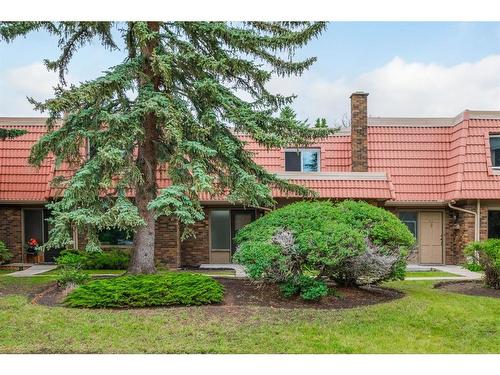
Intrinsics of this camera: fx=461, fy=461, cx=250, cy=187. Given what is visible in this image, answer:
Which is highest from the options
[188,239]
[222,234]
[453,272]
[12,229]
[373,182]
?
[373,182]

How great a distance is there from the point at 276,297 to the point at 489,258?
208 inches

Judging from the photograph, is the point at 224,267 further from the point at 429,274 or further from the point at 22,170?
the point at 22,170

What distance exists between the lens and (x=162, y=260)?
50.0 ft

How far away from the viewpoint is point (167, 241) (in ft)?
50.2

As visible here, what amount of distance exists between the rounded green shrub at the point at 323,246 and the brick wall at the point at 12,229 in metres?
10.5

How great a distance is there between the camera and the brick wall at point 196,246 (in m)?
16.2

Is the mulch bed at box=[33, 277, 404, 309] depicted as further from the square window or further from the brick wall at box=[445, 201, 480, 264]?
the square window

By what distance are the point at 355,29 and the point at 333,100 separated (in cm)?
1062

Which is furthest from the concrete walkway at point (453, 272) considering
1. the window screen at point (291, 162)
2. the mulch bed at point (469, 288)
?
the window screen at point (291, 162)

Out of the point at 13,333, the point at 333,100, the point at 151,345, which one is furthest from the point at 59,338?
the point at 333,100

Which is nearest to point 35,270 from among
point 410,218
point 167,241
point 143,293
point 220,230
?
point 167,241

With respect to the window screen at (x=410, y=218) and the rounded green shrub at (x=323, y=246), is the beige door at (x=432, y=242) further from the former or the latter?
the rounded green shrub at (x=323, y=246)

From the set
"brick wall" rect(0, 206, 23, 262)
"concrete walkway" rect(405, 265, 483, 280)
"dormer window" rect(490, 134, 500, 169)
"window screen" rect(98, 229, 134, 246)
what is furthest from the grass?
"brick wall" rect(0, 206, 23, 262)

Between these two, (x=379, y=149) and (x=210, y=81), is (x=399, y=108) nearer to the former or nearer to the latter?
(x=379, y=149)
